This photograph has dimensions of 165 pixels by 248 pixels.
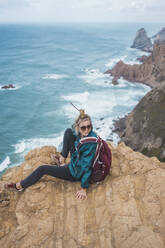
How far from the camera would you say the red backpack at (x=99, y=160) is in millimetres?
5391

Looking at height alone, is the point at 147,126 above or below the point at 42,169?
below

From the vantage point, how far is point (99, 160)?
559 centimetres

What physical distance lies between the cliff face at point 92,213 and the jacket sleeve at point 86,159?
60 centimetres

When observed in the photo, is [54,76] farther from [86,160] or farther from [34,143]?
[86,160]

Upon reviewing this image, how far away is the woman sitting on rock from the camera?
5.39 m

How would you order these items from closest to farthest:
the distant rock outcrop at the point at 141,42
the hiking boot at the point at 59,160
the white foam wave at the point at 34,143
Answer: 1. the hiking boot at the point at 59,160
2. the white foam wave at the point at 34,143
3. the distant rock outcrop at the point at 141,42

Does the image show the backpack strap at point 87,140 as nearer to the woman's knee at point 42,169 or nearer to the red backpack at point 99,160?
the red backpack at point 99,160

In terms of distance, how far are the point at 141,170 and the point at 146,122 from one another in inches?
821

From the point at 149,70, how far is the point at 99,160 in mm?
55901

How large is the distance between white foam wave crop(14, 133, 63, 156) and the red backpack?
2162 centimetres

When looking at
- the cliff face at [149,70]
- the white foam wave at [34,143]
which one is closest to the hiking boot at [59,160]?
the white foam wave at [34,143]

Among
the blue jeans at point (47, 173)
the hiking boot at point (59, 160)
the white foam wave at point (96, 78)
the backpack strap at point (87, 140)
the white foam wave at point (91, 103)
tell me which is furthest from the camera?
the white foam wave at point (96, 78)

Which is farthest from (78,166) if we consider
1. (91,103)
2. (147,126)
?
(91,103)

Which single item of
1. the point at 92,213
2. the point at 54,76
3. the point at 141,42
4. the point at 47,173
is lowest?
the point at 54,76
